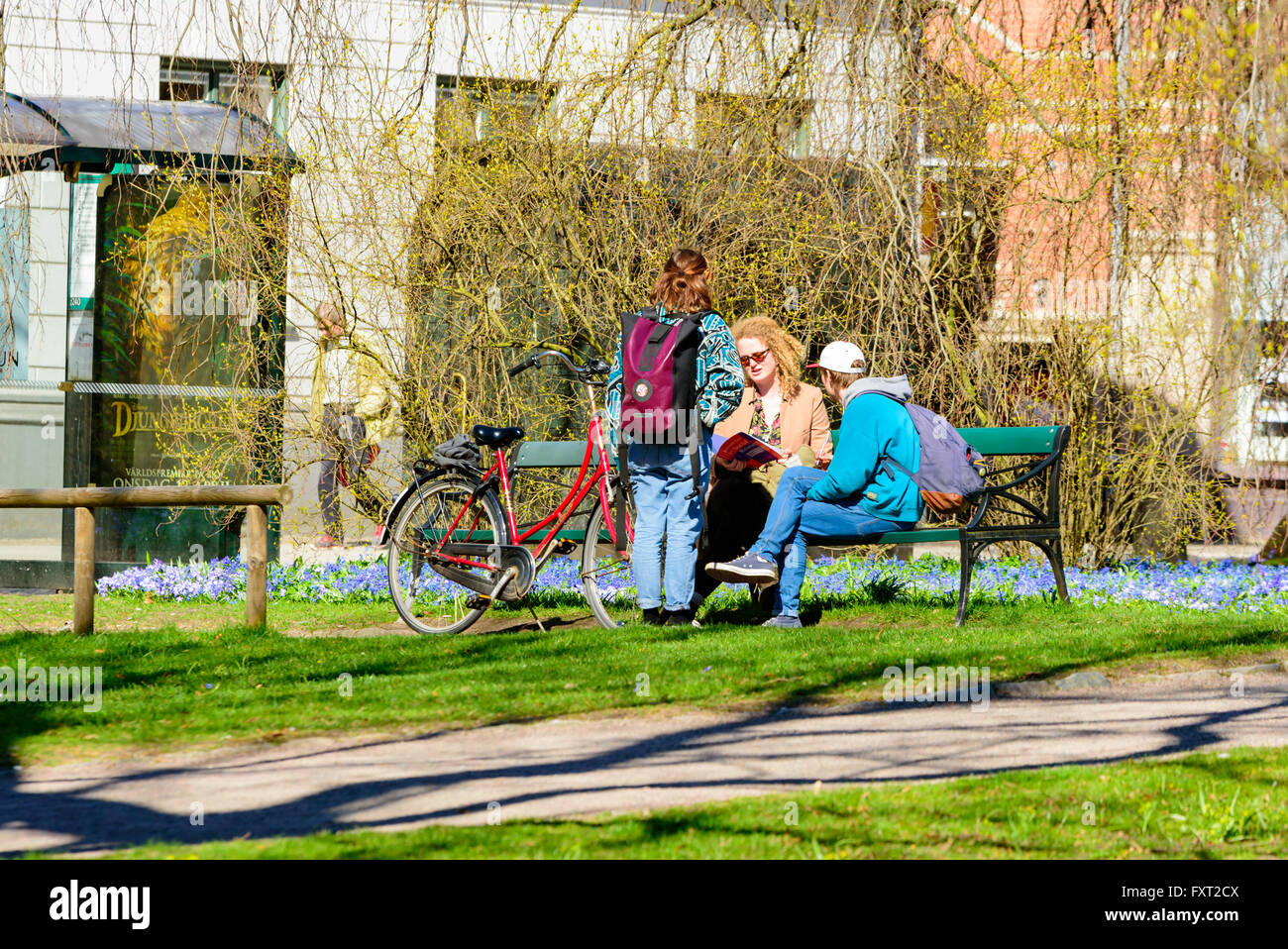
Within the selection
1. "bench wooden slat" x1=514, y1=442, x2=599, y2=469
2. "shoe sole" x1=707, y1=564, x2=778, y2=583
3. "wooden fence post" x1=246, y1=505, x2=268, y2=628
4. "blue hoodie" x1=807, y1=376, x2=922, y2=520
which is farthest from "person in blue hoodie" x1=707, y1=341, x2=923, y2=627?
"wooden fence post" x1=246, y1=505, x2=268, y2=628

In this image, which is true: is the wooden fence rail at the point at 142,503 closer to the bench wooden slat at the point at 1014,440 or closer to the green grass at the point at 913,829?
the bench wooden slat at the point at 1014,440

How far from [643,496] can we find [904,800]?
3531 millimetres

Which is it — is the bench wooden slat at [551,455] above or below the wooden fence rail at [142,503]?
above

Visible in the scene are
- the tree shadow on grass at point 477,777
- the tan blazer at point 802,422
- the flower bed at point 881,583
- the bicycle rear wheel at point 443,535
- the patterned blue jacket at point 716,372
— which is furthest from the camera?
the flower bed at point 881,583

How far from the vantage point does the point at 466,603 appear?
7812 millimetres

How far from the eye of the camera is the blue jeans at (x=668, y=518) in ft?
23.8

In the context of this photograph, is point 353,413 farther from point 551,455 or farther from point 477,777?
point 477,777

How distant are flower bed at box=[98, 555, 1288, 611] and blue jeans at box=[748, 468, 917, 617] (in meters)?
1.11

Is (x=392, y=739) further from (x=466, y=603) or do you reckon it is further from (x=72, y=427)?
(x=72, y=427)

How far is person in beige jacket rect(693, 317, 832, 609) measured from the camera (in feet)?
25.7

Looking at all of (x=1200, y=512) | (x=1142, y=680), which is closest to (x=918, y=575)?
(x=1200, y=512)

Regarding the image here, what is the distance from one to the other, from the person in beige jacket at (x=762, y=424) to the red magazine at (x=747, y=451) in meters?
0.09

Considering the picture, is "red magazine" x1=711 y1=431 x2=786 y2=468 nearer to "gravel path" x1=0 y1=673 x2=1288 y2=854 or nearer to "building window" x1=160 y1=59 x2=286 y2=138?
"gravel path" x1=0 y1=673 x2=1288 y2=854

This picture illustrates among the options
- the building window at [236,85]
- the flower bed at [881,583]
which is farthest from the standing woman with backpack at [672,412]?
the building window at [236,85]
